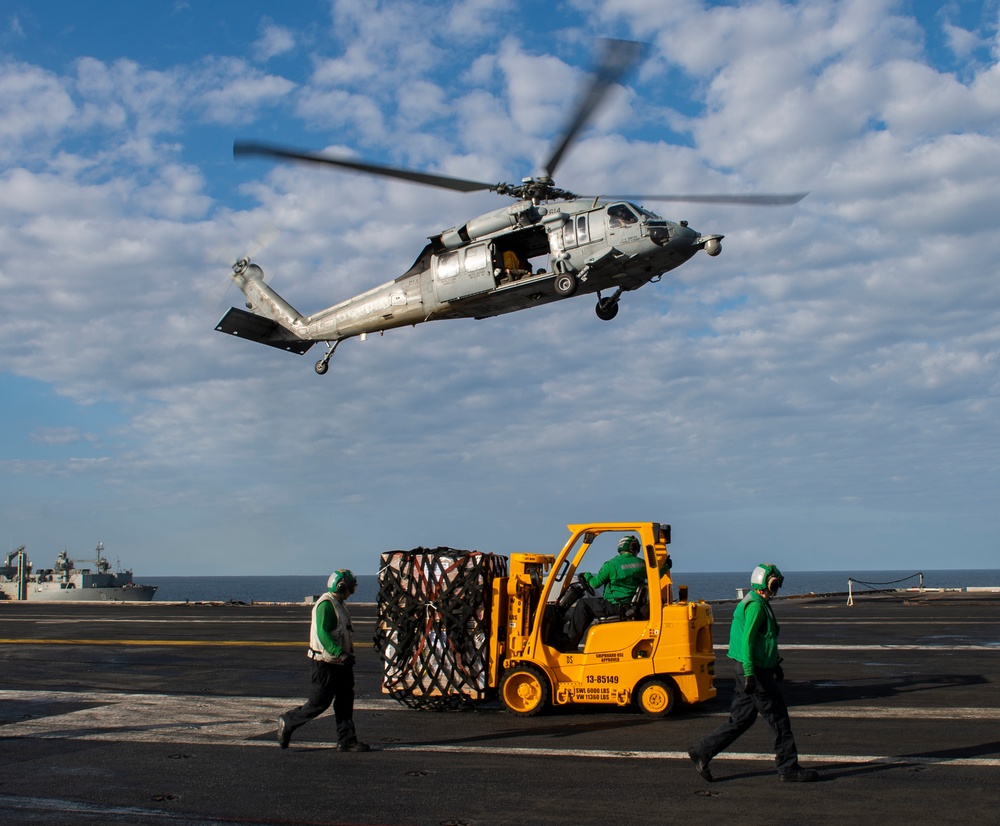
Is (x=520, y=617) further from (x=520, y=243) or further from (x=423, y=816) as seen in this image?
(x=520, y=243)

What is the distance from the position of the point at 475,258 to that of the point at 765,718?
1334 cm

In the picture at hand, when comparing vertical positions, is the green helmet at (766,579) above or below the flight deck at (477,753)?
above

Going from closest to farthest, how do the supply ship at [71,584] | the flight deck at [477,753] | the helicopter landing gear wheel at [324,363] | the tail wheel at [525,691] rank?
the flight deck at [477,753]
the tail wheel at [525,691]
the helicopter landing gear wheel at [324,363]
the supply ship at [71,584]

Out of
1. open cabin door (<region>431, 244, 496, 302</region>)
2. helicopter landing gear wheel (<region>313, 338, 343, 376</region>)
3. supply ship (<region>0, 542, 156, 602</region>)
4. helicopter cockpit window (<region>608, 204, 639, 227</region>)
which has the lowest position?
supply ship (<region>0, 542, 156, 602</region>)

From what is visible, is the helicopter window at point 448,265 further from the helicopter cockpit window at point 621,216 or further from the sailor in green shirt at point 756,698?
the sailor in green shirt at point 756,698

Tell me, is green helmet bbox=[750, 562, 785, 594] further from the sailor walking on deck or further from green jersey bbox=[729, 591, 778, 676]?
the sailor walking on deck

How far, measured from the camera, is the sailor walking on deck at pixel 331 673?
920 centimetres

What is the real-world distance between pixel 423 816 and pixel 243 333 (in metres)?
18.5

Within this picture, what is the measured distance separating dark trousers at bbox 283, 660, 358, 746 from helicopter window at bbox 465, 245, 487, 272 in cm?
1150

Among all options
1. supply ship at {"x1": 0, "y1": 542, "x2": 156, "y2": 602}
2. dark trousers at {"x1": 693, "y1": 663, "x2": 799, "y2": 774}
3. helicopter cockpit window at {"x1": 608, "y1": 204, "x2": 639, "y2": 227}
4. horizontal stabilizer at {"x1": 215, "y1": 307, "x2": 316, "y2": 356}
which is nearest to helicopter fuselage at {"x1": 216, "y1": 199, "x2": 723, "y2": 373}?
helicopter cockpit window at {"x1": 608, "y1": 204, "x2": 639, "y2": 227}

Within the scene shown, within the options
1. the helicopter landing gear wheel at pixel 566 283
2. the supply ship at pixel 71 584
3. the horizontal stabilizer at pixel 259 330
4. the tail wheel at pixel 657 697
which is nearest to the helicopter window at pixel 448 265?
the helicopter landing gear wheel at pixel 566 283

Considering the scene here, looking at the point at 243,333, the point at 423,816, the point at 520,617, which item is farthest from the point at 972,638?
the point at 243,333

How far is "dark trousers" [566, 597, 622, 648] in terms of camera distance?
1092 cm

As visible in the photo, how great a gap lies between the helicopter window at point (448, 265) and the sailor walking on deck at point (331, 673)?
11312 millimetres
